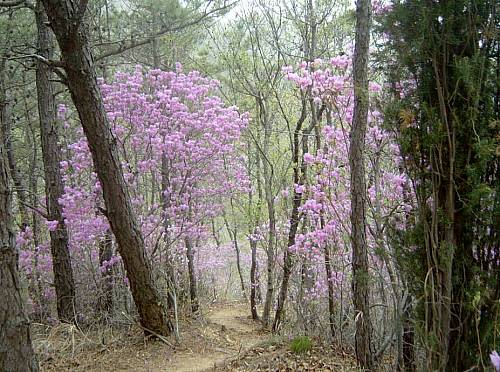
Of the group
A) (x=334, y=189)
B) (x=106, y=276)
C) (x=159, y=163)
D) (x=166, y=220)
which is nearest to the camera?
(x=334, y=189)

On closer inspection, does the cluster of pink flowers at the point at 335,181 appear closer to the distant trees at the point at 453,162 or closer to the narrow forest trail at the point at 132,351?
the narrow forest trail at the point at 132,351

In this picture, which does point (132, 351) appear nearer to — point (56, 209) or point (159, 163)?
point (56, 209)

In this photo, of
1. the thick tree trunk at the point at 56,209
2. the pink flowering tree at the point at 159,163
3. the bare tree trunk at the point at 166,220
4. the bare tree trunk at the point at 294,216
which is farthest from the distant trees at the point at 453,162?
the thick tree trunk at the point at 56,209

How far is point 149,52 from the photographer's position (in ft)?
33.9

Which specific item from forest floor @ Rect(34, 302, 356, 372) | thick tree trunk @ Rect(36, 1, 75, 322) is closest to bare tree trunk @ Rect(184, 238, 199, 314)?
forest floor @ Rect(34, 302, 356, 372)

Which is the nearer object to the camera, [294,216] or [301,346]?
[301,346]

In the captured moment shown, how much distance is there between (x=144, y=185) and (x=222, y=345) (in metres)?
3.02

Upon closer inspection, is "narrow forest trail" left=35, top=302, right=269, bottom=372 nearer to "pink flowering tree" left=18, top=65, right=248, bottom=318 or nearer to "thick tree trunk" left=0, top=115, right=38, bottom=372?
"pink flowering tree" left=18, top=65, right=248, bottom=318

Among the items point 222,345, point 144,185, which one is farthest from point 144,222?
point 222,345

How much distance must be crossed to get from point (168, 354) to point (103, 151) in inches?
92.4

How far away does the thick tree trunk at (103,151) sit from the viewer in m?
4.41

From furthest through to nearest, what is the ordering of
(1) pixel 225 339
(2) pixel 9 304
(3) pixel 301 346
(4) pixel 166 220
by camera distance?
(4) pixel 166 220 → (1) pixel 225 339 → (3) pixel 301 346 → (2) pixel 9 304

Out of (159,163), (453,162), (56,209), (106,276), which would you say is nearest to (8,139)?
(56,209)

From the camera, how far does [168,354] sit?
5.55m
